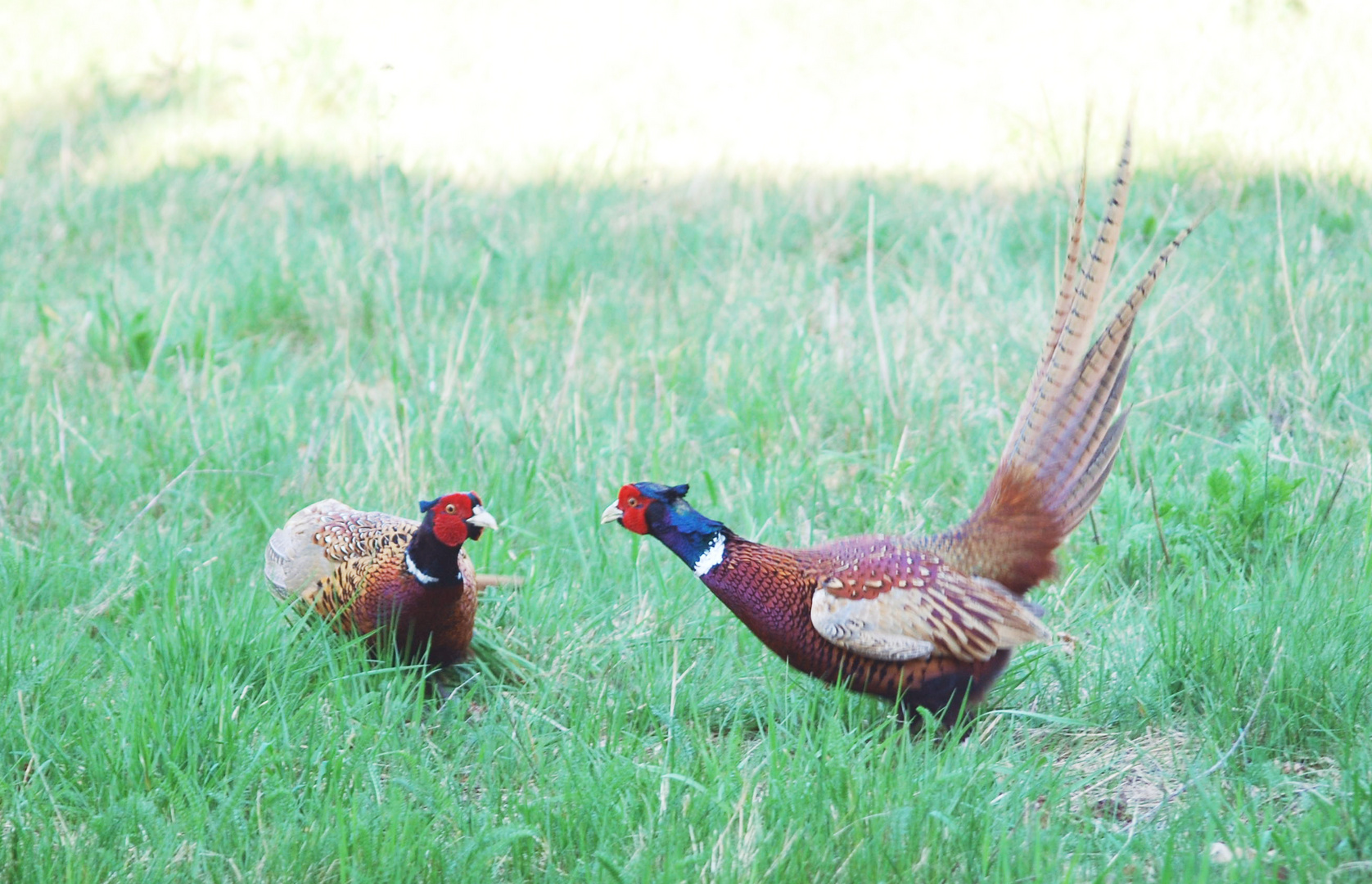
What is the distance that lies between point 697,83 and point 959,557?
6552 millimetres

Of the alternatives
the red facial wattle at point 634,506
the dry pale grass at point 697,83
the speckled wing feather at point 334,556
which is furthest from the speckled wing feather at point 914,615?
the dry pale grass at point 697,83

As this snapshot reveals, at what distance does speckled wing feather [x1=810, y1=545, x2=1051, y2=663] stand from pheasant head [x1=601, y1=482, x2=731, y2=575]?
0.28 metres

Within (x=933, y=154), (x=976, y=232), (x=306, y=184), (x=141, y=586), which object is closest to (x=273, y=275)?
(x=306, y=184)

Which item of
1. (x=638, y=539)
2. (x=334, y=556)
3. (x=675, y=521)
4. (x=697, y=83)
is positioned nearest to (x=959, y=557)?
(x=675, y=521)

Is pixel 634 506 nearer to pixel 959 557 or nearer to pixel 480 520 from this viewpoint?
pixel 480 520

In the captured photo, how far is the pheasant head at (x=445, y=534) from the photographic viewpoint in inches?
121

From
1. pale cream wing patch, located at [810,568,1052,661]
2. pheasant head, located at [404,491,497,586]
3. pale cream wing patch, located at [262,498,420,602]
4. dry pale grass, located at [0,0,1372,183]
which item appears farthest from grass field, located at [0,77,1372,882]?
dry pale grass, located at [0,0,1372,183]

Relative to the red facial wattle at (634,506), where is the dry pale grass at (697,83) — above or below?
above

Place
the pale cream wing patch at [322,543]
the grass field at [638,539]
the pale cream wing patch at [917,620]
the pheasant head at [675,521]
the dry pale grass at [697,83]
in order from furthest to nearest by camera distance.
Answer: the dry pale grass at [697,83] < the pale cream wing patch at [322,543] < the pheasant head at [675,521] < the pale cream wing patch at [917,620] < the grass field at [638,539]

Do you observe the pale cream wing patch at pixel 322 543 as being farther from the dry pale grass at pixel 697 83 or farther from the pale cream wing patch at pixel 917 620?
the dry pale grass at pixel 697 83

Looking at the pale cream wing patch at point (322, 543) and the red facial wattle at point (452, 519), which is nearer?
the red facial wattle at point (452, 519)

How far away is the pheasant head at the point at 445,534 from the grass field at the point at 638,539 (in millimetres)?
318

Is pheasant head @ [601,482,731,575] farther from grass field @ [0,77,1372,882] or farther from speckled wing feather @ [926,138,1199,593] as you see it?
speckled wing feather @ [926,138,1199,593]

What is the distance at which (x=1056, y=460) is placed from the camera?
315 cm
